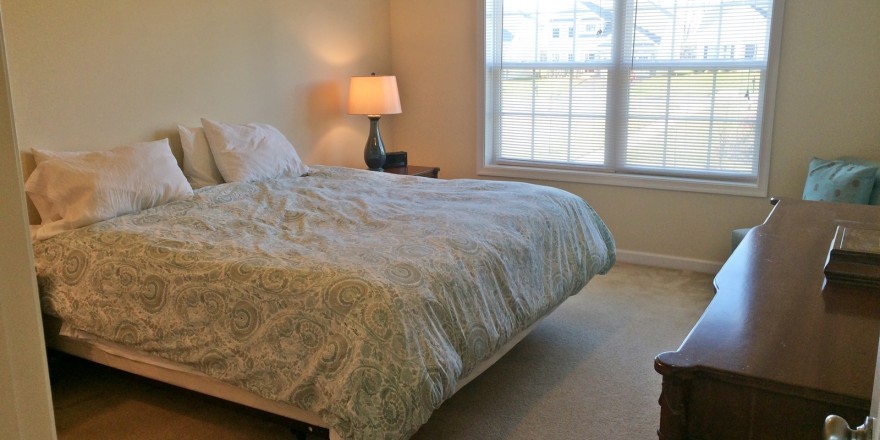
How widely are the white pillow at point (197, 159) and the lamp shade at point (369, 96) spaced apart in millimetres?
1261

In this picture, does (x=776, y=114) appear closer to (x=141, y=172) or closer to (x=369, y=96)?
(x=369, y=96)

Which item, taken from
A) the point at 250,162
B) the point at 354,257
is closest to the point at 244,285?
the point at 354,257

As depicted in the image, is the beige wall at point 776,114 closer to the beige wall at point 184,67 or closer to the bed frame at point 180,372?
the beige wall at point 184,67

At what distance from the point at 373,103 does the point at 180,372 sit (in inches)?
104

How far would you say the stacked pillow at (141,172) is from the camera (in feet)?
9.30

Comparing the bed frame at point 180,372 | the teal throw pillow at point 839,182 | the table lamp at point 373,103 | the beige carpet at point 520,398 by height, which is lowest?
the beige carpet at point 520,398

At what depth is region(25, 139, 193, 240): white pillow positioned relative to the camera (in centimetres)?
282

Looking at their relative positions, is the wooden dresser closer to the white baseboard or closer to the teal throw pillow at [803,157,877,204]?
the teal throw pillow at [803,157,877,204]

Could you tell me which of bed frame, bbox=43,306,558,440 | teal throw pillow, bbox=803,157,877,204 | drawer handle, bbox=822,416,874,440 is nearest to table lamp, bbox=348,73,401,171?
bed frame, bbox=43,306,558,440

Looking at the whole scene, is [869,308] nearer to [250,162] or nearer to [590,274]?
[590,274]

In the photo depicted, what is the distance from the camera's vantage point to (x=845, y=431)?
30.0 inches

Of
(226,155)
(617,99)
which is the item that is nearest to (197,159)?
(226,155)

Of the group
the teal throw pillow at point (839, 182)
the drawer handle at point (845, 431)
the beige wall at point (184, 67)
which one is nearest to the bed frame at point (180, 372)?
the beige wall at point (184, 67)

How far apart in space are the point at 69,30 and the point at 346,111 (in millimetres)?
2089
